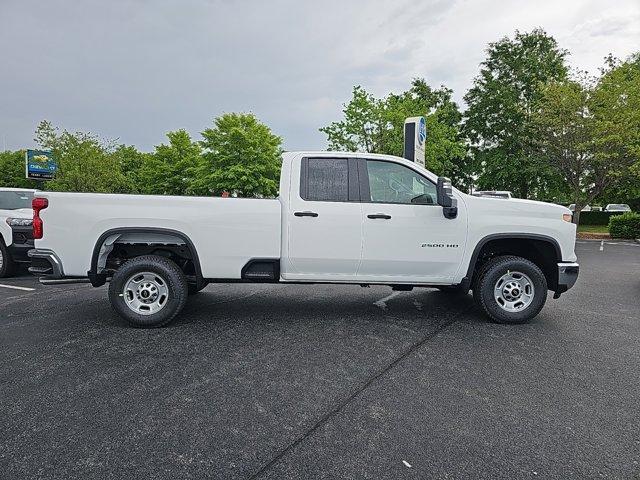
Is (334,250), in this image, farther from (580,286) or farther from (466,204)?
(580,286)

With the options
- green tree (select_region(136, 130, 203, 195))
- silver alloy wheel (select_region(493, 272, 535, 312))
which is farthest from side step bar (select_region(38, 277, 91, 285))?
green tree (select_region(136, 130, 203, 195))

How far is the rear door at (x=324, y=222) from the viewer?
16.0ft

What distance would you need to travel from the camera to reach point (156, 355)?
399 centimetres

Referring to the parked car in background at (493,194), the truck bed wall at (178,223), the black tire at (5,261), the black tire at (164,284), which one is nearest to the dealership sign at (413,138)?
the parked car in background at (493,194)

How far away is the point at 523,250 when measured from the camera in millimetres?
5488

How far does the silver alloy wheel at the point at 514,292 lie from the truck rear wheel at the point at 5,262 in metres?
8.59

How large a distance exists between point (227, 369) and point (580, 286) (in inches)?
283

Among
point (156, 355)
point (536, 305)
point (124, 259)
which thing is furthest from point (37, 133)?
point (536, 305)

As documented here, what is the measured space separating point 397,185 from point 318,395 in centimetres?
279

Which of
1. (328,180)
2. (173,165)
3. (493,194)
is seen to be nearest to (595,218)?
(493,194)

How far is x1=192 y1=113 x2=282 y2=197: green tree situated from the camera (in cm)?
3209

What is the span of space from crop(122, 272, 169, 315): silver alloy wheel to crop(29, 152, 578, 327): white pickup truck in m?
0.02

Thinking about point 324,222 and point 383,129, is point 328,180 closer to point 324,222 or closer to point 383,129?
point 324,222

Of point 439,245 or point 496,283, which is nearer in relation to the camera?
point 439,245
